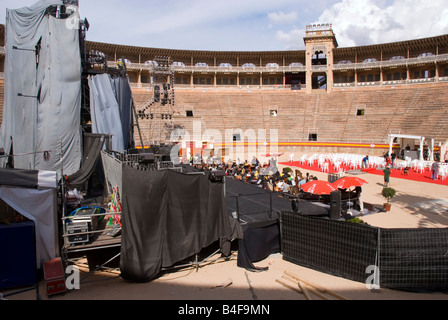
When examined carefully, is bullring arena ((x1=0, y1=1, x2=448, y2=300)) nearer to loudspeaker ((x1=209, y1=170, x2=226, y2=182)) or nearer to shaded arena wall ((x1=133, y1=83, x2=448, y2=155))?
shaded arena wall ((x1=133, y1=83, x2=448, y2=155))

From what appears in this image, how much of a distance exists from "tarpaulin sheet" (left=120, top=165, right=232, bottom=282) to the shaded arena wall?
82.5 ft

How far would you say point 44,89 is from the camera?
1397 cm

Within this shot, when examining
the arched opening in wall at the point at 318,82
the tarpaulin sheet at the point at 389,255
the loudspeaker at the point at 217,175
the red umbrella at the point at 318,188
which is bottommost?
the tarpaulin sheet at the point at 389,255

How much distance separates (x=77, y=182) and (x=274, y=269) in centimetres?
915

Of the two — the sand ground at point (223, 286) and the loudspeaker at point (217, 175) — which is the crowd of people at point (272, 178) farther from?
the sand ground at point (223, 286)

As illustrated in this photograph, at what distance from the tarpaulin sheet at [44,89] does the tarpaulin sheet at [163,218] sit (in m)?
8.79

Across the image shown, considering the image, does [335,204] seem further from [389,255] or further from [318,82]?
[318,82]

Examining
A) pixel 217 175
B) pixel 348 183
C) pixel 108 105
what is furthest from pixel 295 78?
pixel 217 175

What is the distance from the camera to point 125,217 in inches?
259

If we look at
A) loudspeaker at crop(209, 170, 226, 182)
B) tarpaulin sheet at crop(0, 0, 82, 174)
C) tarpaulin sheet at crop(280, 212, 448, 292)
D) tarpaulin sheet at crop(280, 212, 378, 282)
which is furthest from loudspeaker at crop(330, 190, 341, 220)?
tarpaulin sheet at crop(0, 0, 82, 174)

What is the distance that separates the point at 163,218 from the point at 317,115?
32494 millimetres

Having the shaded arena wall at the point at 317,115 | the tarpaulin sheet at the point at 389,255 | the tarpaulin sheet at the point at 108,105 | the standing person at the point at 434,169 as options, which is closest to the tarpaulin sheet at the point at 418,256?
the tarpaulin sheet at the point at 389,255

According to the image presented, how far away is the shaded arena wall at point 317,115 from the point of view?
103 feet
